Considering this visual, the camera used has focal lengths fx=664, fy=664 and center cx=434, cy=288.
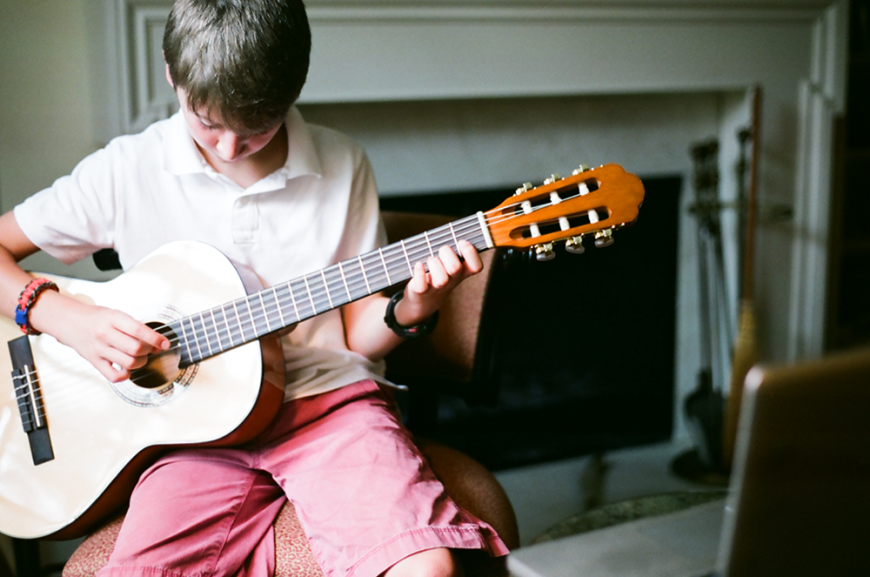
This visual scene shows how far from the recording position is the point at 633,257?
72.6 inches

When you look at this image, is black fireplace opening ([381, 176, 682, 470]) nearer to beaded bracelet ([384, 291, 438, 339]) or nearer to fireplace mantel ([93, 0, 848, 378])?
fireplace mantel ([93, 0, 848, 378])

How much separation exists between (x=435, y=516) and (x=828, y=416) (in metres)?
0.48

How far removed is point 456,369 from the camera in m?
1.09

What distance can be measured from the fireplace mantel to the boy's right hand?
0.50 metres

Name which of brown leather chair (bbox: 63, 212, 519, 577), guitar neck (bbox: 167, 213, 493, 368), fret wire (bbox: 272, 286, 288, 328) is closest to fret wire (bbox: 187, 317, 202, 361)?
guitar neck (bbox: 167, 213, 493, 368)

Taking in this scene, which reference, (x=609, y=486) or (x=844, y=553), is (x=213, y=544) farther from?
(x=609, y=486)

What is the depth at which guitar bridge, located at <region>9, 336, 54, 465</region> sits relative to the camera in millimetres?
839

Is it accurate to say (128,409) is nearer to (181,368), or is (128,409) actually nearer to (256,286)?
(181,368)

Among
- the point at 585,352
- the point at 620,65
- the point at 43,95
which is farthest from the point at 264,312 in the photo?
the point at 585,352

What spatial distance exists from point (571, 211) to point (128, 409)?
0.59 m

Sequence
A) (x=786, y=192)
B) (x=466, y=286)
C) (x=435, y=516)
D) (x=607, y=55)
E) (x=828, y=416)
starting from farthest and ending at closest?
(x=786, y=192)
(x=607, y=55)
(x=466, y=286)
(x=435, y=516)
(x=828, y=416)

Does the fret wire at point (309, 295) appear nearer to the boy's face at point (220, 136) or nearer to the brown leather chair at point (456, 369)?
the boy's face at point (220, 136)

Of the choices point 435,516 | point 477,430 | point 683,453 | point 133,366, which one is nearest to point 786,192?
point 683,453

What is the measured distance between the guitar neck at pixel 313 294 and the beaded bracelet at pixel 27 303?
8.4 inches
